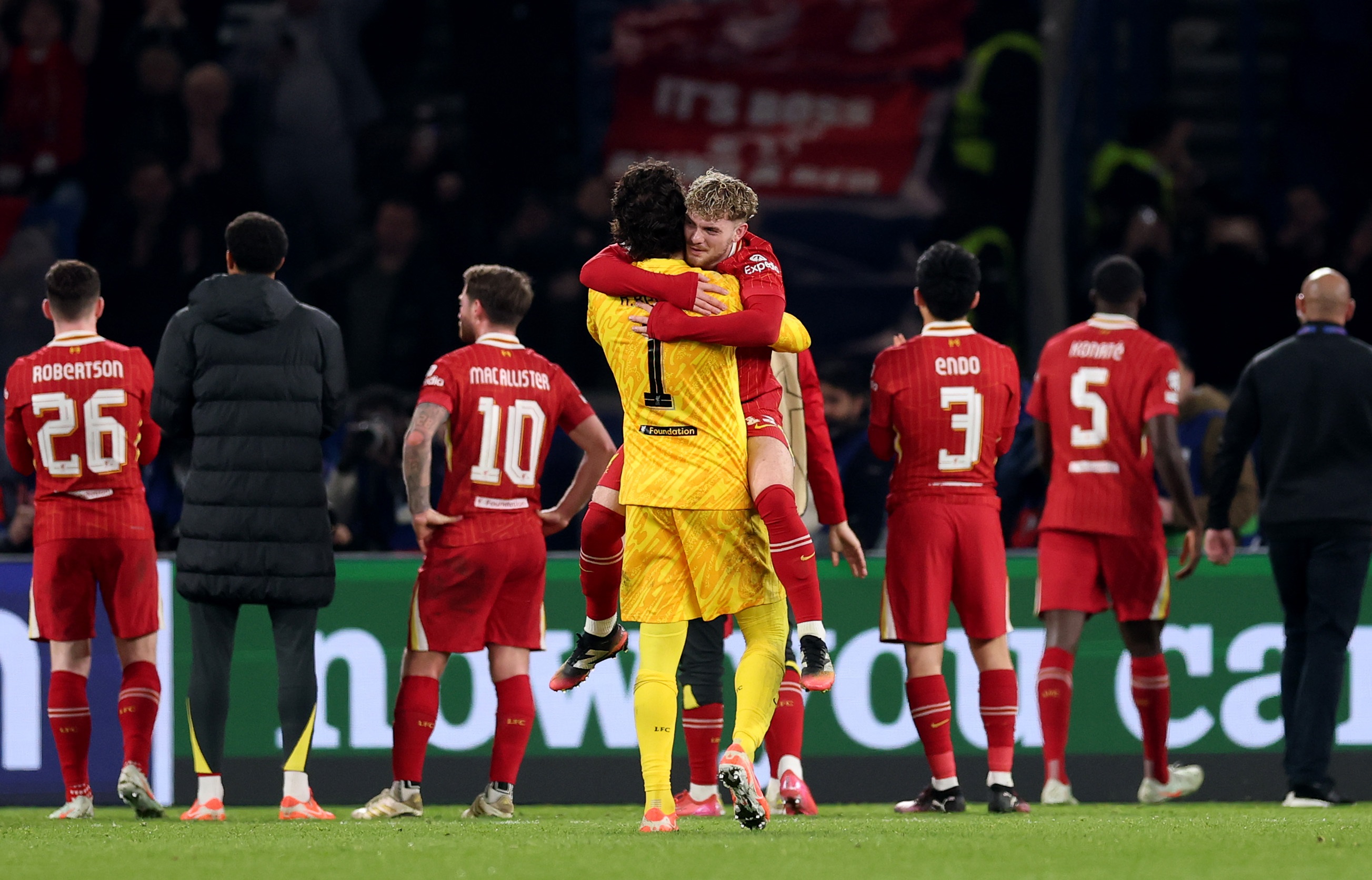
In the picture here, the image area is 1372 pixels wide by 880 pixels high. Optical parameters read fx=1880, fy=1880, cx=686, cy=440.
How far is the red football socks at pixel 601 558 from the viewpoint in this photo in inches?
220

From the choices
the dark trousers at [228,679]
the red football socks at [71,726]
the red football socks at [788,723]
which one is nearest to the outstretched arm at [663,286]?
the red football socks at [788,723]

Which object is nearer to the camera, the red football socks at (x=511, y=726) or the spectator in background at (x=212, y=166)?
the red football socks at (x=511, y=726)

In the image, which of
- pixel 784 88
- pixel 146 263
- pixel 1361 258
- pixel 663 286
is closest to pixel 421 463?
pixel 663 286

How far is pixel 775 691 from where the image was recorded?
5.32m

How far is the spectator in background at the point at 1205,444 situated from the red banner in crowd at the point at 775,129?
273cm

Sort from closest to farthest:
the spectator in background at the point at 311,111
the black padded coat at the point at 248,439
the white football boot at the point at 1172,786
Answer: the black padded coat at the point at 248,439
the white football boot at the point at 1172,786
the spectator in background at the point at 311,111

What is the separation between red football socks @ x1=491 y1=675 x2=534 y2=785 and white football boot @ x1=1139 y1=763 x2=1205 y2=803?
2.53 m

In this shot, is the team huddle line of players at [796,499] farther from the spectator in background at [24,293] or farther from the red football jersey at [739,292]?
the spectator in background at [24,293]

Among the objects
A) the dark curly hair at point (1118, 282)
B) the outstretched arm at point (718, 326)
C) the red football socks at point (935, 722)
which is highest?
the dark curly hair at point (1118, 282)

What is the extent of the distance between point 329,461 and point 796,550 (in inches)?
234

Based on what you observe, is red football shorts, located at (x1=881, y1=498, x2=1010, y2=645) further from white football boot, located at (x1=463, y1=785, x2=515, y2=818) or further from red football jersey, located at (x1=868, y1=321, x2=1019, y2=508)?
white football boot, located at (x1=463, y1=785, x2=515, y2=818)

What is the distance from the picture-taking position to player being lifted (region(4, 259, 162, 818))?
6855 millimetres

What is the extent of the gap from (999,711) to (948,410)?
3.70ft

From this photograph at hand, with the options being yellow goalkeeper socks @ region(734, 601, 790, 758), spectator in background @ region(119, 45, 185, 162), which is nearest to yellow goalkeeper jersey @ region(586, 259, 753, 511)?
yellow goalkeeper socks @ region(734, 601, 790, 758)
